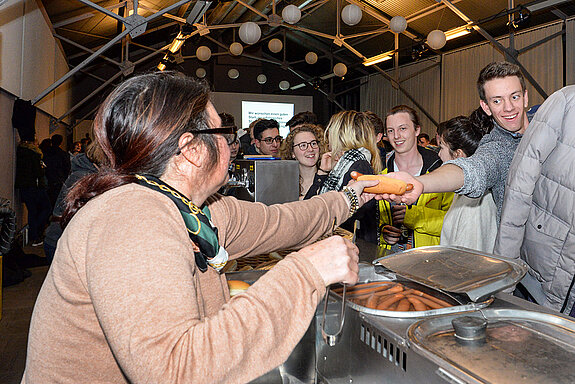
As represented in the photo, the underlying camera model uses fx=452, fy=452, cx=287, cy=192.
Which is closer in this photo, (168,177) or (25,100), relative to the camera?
(168,177)

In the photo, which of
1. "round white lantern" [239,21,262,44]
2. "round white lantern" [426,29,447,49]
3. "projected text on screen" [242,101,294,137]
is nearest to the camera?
"round white lantern" [426,29,447,49]

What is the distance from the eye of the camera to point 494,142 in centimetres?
205

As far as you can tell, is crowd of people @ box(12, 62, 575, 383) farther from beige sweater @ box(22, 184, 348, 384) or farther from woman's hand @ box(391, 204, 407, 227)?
woman's hand @ box(391, 204, 407, 227)

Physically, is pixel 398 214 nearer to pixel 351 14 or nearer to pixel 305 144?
pixel 305 144

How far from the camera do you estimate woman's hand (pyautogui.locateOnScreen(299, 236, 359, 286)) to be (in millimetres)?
839

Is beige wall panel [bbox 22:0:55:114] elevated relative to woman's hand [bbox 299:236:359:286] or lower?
elevated

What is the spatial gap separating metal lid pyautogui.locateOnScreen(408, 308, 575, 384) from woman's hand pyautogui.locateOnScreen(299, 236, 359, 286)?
18 cm

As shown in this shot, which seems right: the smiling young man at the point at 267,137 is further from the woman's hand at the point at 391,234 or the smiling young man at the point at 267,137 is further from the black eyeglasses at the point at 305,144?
the woman's hand at the point at 391,234

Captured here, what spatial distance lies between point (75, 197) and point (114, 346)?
0.38 m

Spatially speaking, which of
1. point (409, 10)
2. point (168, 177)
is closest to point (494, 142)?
point (168, 177)

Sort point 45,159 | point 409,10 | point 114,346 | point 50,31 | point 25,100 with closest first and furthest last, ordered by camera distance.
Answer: point 114,346 < point 25,100 < point 45,159 < point 50,31 < point 409,10

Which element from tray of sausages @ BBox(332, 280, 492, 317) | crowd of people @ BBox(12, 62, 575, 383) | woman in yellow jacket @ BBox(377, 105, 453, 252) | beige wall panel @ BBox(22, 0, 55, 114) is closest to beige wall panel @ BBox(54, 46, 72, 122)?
beige wall panel @ BBox(22, 0, 55, 114)

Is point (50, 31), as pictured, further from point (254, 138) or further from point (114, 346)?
point (114, 346)

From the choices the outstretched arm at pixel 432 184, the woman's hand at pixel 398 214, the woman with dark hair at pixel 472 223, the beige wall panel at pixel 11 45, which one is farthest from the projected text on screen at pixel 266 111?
the outstretched arm at pixel 432 184
